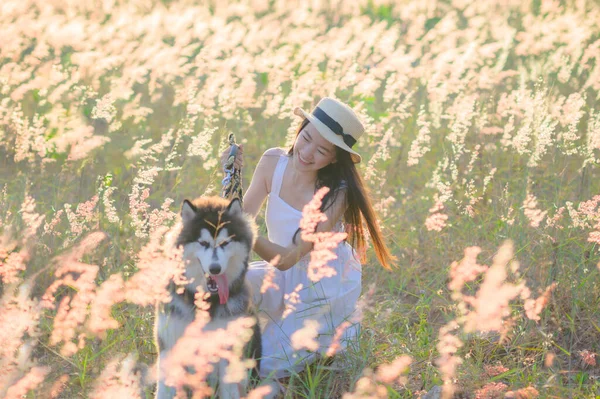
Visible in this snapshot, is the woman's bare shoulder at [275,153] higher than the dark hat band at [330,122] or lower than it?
lower

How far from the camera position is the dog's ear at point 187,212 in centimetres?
327

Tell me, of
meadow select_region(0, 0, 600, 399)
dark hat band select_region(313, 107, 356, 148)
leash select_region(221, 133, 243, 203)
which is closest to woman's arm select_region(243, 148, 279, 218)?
meadow select_region(0, 0, 600, 399)

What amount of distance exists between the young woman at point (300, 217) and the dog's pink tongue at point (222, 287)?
1.62 ft

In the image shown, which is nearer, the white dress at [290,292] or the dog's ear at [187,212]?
the dog's ear at [187,212]

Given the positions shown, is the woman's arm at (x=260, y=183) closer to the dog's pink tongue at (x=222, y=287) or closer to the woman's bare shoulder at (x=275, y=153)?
the woman's bare shoulder at (x=275, y=153)

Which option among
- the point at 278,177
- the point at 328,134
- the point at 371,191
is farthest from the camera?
the point at 371,191

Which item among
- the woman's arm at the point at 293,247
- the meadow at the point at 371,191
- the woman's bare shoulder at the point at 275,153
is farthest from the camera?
the woman's bare shoulder at the point at 275,153

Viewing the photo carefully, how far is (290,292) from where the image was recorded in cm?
417

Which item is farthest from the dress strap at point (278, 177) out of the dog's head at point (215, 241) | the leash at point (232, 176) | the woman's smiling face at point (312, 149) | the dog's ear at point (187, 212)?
the dog's ear at point (187, 212)

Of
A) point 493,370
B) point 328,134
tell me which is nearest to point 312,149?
point 328,134

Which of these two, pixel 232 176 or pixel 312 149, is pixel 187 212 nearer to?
pixel 232 176

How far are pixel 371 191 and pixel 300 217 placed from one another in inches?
55.7

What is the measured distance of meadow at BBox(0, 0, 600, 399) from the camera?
3.32 meters

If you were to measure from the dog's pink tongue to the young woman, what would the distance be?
494 mm
